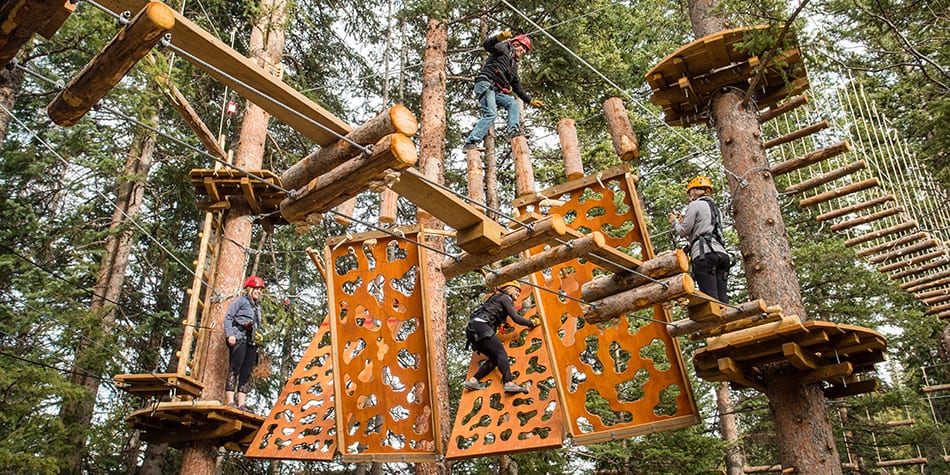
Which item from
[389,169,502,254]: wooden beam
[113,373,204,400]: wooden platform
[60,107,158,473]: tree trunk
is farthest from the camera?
[60,107,158,473]: tree trunk

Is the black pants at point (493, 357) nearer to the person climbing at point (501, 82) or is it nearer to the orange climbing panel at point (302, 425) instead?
the orange climbing panel at point (302, 425)

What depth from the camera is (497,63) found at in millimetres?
7562

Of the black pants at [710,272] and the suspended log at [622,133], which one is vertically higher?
the suspended log at [622,133]

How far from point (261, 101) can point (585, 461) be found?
10.2m

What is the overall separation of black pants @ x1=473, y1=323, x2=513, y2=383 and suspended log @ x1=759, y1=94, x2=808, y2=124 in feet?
11.1

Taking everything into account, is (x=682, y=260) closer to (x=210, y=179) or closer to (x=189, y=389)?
(x=189, y=389)

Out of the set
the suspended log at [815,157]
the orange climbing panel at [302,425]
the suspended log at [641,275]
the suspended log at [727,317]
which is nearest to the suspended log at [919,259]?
the suspended log at [815,157]

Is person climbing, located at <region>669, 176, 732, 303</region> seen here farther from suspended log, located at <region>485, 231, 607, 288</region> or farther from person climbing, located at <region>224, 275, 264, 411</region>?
person climbing, located at <region>224, 275, 264, 411</region>

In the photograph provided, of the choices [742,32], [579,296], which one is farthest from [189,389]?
[742,32]

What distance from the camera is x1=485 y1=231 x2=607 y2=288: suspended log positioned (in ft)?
14.4

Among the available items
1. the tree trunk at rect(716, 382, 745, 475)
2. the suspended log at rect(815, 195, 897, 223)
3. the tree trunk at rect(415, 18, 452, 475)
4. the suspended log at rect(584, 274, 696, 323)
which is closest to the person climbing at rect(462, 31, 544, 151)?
the tree trunk at rect(415, 18, 452, 475)

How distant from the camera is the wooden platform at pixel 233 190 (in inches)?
288

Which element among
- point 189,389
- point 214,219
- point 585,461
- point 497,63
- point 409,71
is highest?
point 409,71

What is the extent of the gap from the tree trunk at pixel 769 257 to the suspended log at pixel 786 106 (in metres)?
0.34
